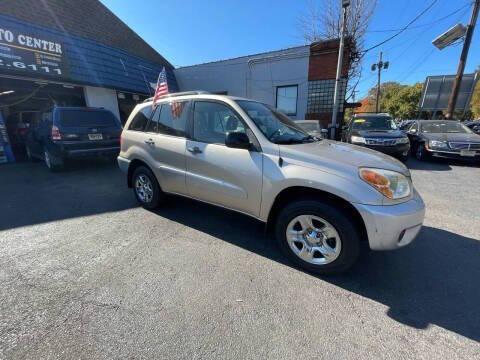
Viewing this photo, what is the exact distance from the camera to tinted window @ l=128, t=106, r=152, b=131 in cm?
394

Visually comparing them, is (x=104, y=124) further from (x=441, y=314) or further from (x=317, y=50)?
(x=317, y=50)

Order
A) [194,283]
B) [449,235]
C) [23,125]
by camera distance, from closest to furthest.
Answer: [194,283], [449,235], [23,125]

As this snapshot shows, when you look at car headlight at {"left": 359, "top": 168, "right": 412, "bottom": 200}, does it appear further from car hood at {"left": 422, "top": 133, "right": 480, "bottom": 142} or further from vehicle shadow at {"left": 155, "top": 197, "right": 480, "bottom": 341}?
car hood at {"left": 422, "top": 133, "right": 480, "bottom": 142}

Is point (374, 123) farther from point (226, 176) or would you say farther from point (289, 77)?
point (226, 176)

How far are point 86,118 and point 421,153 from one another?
10.7 metres

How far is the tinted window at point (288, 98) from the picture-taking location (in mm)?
13398

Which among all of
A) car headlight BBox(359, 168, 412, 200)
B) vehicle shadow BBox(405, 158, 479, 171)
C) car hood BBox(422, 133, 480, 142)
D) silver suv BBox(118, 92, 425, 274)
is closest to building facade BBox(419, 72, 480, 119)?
car hood BBox(422, 133, 480, 142)

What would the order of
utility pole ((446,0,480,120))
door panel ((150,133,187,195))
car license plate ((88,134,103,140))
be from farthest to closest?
utility pole ((446,0,480,120))
car license plate ((88,134,103,140))
door panel ((150,133,187,195))

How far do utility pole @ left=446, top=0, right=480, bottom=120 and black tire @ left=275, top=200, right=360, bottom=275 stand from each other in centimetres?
1433

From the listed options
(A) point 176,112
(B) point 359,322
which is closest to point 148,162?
(A) point 176,112

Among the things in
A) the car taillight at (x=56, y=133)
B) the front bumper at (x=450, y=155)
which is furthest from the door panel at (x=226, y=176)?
the front bumper at (x=450, y=155)

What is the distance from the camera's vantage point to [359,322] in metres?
1.95

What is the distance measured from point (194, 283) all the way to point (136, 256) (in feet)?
2.96

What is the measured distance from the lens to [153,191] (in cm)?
394
